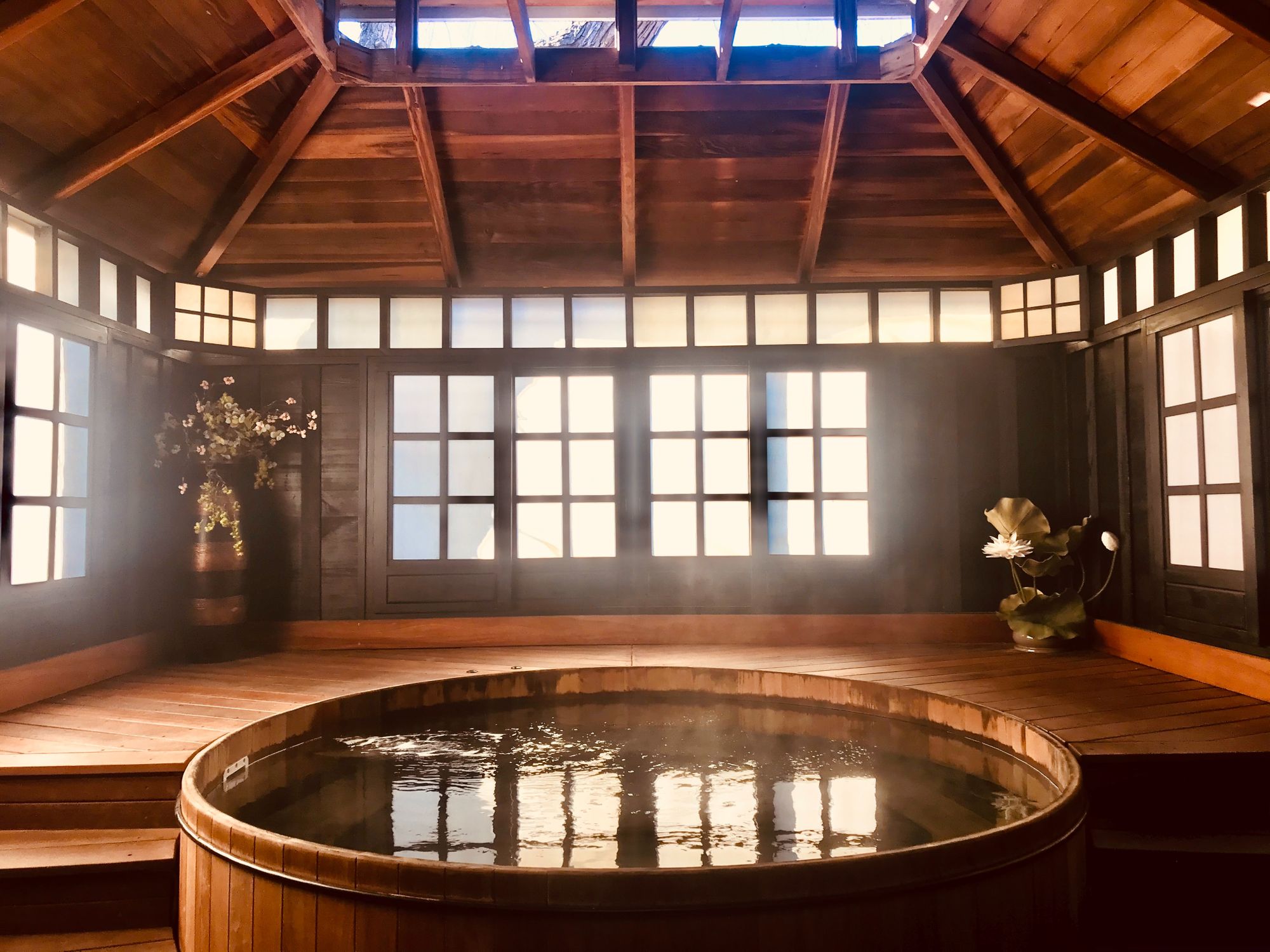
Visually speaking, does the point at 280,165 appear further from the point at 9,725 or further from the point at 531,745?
the point at 531,745

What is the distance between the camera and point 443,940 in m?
2.01

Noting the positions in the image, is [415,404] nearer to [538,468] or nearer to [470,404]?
[470,404]

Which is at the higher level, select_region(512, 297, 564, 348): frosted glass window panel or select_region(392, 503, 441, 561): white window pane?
select_region(512, 297, 564, 348): frosted glass window panel

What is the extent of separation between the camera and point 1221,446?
4.46m

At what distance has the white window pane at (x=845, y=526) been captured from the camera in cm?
602

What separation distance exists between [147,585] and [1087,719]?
550 cm

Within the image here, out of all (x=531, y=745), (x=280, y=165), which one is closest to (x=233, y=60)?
(x=280, y=165)

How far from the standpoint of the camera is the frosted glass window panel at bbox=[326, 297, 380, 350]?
20.0 ft

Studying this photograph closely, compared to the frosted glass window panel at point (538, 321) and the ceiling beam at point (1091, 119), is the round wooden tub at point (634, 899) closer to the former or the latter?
the ceiling beam at point (1091, 119)

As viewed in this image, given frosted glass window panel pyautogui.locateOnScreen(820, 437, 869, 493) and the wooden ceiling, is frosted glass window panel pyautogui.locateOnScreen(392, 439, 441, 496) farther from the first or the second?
frosted glass window panel pyautogui.locateOnScreen(820, 437, 869, 493)

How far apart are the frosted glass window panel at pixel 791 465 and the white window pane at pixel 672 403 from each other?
2.10ft

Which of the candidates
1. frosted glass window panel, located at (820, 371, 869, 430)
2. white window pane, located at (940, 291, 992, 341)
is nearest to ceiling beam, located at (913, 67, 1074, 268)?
white window pane, located at (940, 291, 992, 341)

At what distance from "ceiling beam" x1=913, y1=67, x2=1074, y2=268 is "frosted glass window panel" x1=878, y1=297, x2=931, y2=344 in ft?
2.69

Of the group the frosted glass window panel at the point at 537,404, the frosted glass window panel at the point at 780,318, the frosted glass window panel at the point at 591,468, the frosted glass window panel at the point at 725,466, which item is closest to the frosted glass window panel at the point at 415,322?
the frosted glass window panel at the point at 537,404
